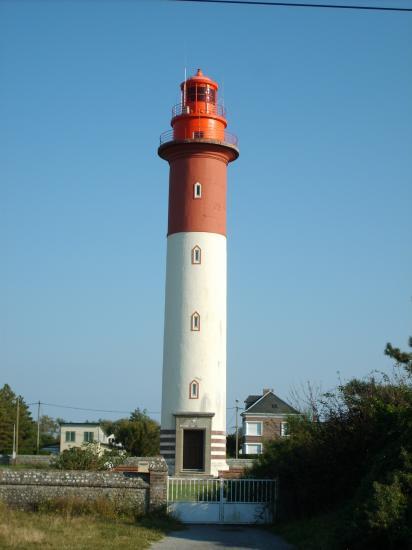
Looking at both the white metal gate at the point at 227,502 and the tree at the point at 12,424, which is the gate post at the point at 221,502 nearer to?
the white metal gate at the point at 227,502

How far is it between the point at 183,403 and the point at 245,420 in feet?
104

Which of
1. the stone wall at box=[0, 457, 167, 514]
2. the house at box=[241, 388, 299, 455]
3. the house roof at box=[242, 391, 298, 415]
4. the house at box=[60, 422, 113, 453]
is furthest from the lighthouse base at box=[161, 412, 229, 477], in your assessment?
the house at box=[60, 422, 113, 453]

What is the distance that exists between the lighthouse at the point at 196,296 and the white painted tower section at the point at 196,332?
4cm

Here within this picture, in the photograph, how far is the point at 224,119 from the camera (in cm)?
3322

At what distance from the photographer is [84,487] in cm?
2017

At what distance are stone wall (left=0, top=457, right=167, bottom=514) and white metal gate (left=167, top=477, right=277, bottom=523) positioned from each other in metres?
0.87

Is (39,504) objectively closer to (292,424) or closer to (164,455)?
(292,424)

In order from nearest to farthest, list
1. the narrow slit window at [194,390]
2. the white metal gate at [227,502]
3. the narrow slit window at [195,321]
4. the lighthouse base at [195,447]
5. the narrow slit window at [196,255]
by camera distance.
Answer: the white metal gate at [227,502] → the lighthouse base at [195,447] → the narrow slit window at [194,390] → the narrow slit window at [195,321] → the narrow slit window at [196,255]

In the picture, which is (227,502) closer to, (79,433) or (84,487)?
(84,487)

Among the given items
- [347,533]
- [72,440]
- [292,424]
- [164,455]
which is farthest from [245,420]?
[347,533]

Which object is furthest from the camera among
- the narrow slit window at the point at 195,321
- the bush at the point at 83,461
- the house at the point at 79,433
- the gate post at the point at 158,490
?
the house at the point at 79,433

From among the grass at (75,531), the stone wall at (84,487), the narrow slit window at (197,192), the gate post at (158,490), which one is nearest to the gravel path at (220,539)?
the grass at (75,531)

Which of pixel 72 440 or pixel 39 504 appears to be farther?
pixel 72 440

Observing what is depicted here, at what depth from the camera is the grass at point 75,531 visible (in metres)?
15.0
